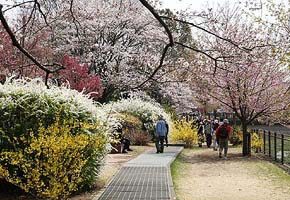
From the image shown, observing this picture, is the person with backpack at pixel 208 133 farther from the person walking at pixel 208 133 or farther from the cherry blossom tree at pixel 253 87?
the cherry blossom tree at pixel 253 87

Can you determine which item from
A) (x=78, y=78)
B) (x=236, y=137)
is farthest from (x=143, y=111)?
(x=236, y=137)

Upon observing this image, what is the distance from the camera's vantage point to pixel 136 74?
32344 millimetres

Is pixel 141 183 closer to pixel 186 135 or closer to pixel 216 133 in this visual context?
pixel 216 133

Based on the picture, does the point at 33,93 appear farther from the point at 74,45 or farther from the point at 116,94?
the point at 116,94

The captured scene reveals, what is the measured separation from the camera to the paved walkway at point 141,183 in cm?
→ 976

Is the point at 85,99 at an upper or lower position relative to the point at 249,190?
upper

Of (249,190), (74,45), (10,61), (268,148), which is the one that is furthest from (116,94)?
(249,190)

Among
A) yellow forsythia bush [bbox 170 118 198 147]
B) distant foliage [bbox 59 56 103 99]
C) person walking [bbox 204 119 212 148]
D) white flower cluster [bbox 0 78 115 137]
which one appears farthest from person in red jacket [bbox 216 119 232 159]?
white flower cluster [bbox 0 78 115 137]

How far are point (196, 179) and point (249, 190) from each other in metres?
2.27

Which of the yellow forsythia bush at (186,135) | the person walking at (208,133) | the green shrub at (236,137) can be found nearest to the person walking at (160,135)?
the yellow forsythia bush at (186,135)

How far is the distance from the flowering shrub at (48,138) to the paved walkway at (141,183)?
2.35 ft

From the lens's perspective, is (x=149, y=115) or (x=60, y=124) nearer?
(x=60, y=124)

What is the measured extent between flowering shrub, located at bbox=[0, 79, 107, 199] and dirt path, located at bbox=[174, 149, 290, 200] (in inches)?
90.5

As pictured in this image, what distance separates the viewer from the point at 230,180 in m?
13.1
